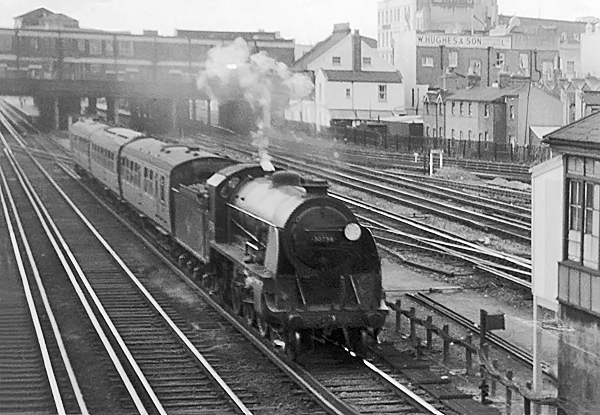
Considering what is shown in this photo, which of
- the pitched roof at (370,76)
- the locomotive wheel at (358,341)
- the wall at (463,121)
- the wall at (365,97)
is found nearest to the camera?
the locomotive wheel at (358,341)

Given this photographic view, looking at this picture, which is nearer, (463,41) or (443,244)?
(443,244)

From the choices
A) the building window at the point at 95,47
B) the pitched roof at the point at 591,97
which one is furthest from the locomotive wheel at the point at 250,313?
the building window at the point at 95,47

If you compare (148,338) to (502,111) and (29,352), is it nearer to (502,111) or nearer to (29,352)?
(29,352)

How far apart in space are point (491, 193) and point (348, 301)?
746 inches

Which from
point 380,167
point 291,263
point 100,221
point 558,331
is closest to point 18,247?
point 100,221

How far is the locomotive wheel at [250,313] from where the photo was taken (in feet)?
49.5

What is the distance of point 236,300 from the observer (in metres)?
16.1

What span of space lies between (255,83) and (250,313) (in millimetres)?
19154

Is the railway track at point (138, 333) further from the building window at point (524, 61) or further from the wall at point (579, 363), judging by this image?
the building window at point (524, 61)

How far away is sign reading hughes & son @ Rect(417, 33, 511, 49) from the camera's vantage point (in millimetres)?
55750

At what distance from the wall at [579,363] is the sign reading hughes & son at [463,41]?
45055mm

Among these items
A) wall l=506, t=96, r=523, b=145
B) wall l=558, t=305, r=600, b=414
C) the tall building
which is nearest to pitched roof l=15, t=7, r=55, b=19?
the tall building

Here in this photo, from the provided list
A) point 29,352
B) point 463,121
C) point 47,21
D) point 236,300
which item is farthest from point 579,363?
point 47,21

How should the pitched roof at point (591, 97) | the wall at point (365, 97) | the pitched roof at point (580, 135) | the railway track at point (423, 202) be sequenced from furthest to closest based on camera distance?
1. the wall at point (365, 97)
2. the pitched roof at point (591, 97)
3. the railway track at point (423, 202)
4. the pitched roof at point (580, 135)
